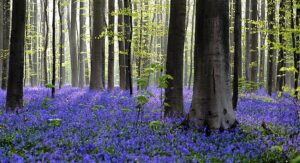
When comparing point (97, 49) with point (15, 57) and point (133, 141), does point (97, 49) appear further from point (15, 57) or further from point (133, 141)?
point (133, 141)

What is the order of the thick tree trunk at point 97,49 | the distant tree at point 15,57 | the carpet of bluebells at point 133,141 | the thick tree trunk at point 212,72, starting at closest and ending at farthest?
the carpet of bluebells at point 133,141, the thick tree trunk at point 212,72, the distant tree at point 15,57, the thick tree trunk at point 97,49

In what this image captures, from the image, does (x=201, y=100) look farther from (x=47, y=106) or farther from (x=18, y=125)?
(x=47, y=106)

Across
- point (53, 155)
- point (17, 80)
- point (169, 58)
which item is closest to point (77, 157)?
point (53, 155)

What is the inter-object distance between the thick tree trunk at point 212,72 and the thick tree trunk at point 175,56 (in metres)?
1.47

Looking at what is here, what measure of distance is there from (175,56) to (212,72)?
1.95m

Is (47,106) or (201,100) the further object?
(47,106)

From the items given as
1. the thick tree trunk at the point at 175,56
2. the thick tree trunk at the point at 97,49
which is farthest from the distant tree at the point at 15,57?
the thick tree trunk at the point at 97,49

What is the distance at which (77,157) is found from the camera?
5770 millimetres

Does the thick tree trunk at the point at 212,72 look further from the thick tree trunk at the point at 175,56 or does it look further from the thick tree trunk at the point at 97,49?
the thick tree trunk at the point at 97,49

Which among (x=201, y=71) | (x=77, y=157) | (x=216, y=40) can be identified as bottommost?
(x=77, y=157)

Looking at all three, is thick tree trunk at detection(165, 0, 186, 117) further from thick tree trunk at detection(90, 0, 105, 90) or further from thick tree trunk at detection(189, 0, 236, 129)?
thick tree trunk at detection(90, 0, 105, 90)

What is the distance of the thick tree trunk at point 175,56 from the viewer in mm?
9680

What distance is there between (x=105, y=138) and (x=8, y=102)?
5.10 metres

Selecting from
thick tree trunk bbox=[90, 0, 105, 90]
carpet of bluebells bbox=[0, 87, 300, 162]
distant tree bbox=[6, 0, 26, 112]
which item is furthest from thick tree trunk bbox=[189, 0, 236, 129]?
thick tree trunk bbox=[90, 0, 105, 90]
